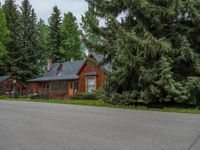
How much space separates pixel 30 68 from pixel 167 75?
40.3 m

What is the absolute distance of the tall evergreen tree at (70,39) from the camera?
5875 cm

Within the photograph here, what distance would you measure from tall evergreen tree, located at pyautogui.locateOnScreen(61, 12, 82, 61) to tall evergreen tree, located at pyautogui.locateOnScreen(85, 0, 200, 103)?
37.1m

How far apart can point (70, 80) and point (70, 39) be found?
20.4 meters

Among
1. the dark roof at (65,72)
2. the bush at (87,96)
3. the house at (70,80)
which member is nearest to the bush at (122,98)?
the bush at (87,96)

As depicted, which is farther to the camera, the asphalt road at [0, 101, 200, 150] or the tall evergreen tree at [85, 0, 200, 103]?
the tall evergreen tree at [85, 0, 200, 103]

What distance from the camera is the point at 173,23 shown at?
2105 centimetres

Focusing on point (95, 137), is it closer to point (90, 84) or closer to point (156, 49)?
point (156, 49)

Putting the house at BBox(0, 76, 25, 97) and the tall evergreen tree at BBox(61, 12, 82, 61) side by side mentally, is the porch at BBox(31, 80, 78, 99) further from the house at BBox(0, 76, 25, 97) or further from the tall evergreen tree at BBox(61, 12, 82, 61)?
the tall evergreen tree at BBox(61, 12, 82, 61)

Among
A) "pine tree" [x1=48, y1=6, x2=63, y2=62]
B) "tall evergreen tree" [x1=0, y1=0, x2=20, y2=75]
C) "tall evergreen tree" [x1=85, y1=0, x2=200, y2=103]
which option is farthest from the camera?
"pine tree" [x1=48, y1=6, x2=63, y2=62]

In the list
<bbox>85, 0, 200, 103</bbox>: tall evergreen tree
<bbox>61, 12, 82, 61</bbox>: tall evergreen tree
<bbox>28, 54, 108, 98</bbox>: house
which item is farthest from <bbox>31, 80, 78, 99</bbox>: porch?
<bbox>85, 0, 200, 103</bbox>: tall evergreen tree

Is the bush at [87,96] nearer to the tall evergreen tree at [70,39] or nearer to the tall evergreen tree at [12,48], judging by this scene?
the tall evergreen tree at [12,48]

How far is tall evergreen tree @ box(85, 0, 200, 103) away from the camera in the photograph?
18422 millimetres

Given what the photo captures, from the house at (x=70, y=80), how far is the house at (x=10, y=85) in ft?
11.5

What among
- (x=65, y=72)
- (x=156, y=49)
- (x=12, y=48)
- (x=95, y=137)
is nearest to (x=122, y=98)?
(x=156, y=49)
